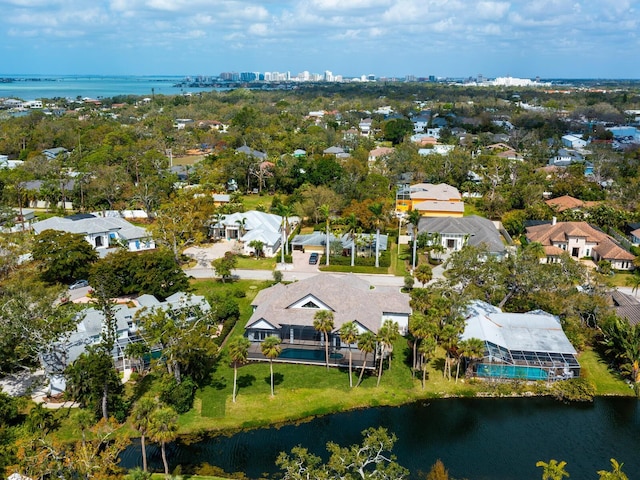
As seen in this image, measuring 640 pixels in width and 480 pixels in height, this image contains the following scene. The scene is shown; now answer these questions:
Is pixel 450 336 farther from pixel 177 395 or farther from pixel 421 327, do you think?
pixel 177 395

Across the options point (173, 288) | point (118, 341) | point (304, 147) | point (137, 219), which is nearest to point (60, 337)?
point (118, 341)

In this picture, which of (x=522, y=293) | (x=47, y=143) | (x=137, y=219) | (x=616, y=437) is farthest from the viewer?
(x=47, y=143)

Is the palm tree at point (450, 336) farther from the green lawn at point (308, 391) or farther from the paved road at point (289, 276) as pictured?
the paved road at point (289, 276)

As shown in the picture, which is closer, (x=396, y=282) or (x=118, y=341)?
(x=118, y=341)

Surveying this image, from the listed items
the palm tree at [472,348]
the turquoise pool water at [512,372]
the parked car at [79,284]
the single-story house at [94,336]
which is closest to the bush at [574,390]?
the turquoise pool water at [512,372]

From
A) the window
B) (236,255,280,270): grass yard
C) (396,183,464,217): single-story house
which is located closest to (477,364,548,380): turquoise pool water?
the window

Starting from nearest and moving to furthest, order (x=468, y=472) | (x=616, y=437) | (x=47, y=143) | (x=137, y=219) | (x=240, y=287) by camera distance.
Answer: (x=468, y=472) < (x=616, y=437) < (x=240, y=287) < (x=137, y=219) < (x=47, y=143)

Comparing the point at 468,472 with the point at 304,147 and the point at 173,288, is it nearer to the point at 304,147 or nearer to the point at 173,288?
the point at 173,288
